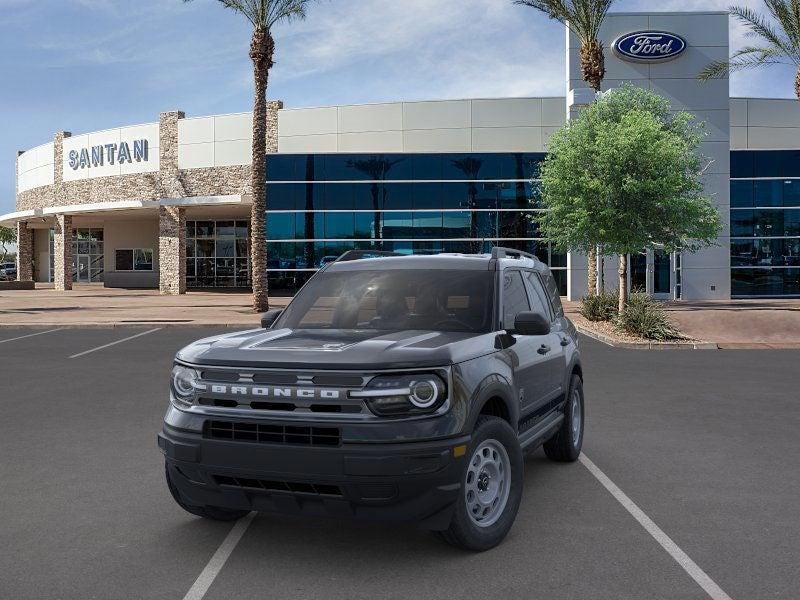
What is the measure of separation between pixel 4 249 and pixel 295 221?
86392 millimetres

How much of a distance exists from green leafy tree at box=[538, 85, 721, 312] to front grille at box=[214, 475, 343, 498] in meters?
19.1

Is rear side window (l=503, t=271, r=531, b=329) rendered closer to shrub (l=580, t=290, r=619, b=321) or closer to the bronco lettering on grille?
the bronco lettering on grille

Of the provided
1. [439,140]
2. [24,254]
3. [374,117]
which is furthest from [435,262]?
[24,254]

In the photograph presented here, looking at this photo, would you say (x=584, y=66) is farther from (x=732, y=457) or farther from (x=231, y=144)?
(x=732, y=457)

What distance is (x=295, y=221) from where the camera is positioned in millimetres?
37219

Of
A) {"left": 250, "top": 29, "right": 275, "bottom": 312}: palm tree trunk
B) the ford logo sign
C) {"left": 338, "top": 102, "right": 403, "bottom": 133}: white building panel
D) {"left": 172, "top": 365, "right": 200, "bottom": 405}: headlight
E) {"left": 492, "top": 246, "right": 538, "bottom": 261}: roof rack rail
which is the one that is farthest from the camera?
{"left": 338, "top": 102, "right": 403, "bottom": 133}: white building panel

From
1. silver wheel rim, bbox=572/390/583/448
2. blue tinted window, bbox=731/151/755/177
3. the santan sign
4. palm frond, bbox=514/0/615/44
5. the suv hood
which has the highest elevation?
palm frond, bbox=514/0/615/44

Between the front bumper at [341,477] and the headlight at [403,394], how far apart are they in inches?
7.5

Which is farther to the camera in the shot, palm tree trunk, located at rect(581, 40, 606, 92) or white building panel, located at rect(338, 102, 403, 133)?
white building panel, located at rect(338, 102, 403, 133)

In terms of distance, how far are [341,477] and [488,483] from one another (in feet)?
3.74

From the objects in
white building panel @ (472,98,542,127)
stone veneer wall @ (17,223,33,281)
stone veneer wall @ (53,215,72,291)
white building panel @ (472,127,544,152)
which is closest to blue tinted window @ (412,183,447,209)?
white building panel @ (472,127,544,152)

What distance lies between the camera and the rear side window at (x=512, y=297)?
5.39 m

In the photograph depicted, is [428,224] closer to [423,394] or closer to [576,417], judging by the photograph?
[576,417]

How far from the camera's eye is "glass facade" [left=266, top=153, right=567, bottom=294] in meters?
36.0
